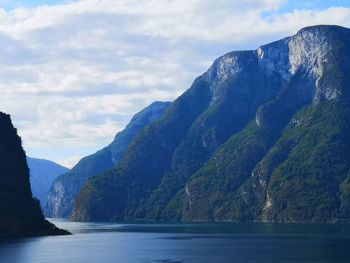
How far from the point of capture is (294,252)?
590ft

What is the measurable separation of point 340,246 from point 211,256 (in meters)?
39.9

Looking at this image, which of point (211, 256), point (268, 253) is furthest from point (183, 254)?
point (268, 253)

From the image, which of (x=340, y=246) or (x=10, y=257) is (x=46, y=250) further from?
(x=340, y=246)

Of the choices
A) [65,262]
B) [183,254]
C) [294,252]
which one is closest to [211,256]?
[183,254]

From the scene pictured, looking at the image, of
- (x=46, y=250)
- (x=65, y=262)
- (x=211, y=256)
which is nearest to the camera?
(x=65, y=262)

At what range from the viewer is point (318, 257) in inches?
6427

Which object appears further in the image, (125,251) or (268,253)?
(125,251)

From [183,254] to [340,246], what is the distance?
43.6 meters

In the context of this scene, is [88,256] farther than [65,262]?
Yes

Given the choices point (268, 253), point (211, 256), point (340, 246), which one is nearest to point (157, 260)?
point (211, 256)

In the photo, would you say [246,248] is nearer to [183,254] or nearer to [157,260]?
[183,254]

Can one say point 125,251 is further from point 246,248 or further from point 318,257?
point 318,257

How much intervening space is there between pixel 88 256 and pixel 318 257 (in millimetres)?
55534

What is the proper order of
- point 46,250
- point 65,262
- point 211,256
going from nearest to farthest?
1. point 65,262
2. point 211,256
3. point 46,250
